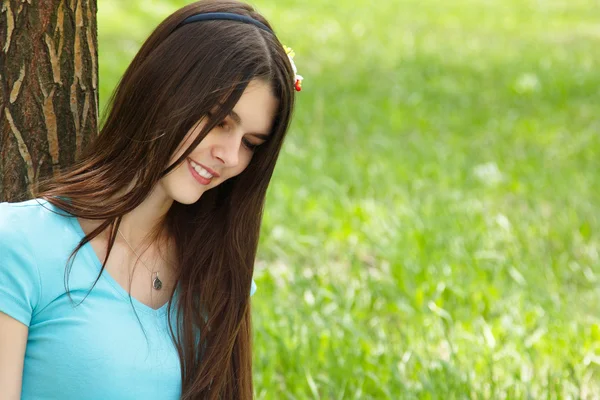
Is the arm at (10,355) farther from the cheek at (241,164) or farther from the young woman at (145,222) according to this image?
the cheek at (241,164)

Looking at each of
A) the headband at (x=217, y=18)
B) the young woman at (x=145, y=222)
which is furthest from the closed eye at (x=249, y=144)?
the headband at (x=217, y=18)

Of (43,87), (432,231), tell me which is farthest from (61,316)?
(432,231)

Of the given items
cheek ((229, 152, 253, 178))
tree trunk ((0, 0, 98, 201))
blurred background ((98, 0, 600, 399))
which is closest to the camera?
cheek ((229, 152, 253, 178))

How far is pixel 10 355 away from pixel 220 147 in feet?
1.83

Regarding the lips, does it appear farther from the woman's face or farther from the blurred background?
the blurred background

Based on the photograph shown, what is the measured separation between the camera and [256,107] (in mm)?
1854

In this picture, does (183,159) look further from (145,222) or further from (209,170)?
(145,222)

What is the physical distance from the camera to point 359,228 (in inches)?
169

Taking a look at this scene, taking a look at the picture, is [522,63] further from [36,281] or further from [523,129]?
[36,281]

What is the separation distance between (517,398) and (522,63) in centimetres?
583

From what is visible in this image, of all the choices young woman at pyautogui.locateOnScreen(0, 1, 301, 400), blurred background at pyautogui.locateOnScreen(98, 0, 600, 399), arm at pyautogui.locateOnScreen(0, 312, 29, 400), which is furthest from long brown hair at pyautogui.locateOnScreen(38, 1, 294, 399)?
blurred background at pyautogui.locateOnScreen(98, 0, 600, 399)

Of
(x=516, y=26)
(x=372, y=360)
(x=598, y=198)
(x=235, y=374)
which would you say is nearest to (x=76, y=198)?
(x=235, y=374)

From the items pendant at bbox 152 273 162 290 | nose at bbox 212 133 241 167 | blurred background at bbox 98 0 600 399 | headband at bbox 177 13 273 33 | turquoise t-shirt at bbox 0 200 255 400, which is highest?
headband at bbox 177 13 273 33

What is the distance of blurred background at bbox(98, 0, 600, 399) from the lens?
302 centimetres
